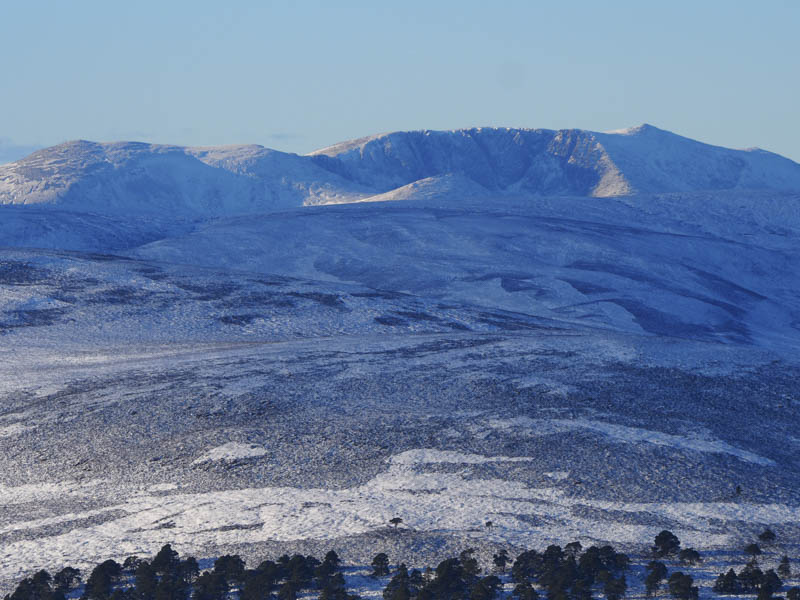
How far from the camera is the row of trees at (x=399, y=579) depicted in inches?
858

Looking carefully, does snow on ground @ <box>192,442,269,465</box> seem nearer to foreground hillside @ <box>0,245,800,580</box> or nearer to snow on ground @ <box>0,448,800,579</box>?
foreground hillside @ <box>0,245,800,580</box>

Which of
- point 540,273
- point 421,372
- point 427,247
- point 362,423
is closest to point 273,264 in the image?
point 427,247

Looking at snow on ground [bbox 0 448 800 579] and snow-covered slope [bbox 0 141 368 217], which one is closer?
snow on ground [bbox 0 448 800 579]

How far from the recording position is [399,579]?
74.2ft

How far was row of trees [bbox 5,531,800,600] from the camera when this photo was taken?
21.8 meters

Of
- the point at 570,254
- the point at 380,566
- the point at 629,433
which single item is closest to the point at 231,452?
the point at 380,566

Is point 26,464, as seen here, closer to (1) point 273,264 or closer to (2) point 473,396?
(2) point 473,396

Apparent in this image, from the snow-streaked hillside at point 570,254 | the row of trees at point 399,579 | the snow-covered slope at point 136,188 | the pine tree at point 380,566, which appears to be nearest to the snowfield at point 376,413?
the pine tree at point 380,566

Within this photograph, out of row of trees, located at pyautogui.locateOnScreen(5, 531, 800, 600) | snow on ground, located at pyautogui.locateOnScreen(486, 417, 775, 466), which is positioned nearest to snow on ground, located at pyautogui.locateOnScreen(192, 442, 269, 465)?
row of trees, located at pyautogui.locateOnScreen(5, 531, 800, 600)

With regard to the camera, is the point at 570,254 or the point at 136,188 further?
the point at 136,188

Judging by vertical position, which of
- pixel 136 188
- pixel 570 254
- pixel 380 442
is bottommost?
pixel 380 442

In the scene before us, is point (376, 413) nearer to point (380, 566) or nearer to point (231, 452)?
point (231, 452)

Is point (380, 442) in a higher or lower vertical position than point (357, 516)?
higher

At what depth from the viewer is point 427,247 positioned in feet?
357
